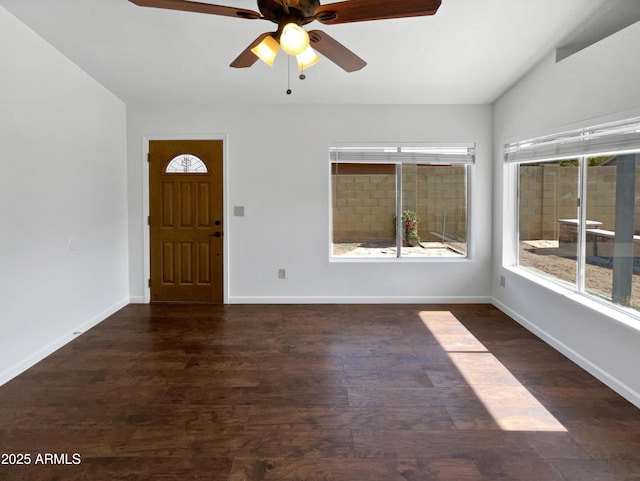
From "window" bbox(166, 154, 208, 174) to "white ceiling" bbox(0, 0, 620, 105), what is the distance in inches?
24.5

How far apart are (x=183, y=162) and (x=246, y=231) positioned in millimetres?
1094

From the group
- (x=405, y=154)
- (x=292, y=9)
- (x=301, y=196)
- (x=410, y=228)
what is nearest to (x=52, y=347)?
(x=301, y=196)

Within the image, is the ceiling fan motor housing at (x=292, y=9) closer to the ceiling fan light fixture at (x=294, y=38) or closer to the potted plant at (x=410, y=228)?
the ceiling fan light fixture at (x=294, y=38)

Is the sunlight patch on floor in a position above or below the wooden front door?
below

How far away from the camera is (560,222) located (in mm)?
3590

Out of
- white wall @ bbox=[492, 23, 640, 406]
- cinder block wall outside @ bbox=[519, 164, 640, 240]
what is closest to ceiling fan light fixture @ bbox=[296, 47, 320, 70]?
white wall @ bbox=[492, 23, 640, 406]

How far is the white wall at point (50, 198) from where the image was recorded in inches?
111

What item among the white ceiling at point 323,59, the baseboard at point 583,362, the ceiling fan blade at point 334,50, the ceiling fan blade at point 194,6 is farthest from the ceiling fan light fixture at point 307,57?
the baseboard at point 583,362

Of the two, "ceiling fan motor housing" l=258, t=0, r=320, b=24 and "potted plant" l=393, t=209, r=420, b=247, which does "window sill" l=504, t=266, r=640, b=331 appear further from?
"ceiling fan motor housing" l=258, t=0, r=320, b=24

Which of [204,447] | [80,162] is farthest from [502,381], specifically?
[80,162]

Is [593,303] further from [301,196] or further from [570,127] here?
[301,196]

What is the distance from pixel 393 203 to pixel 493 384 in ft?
8.48

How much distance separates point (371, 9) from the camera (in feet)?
6.52

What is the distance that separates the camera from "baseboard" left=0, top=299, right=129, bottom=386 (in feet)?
9.25
